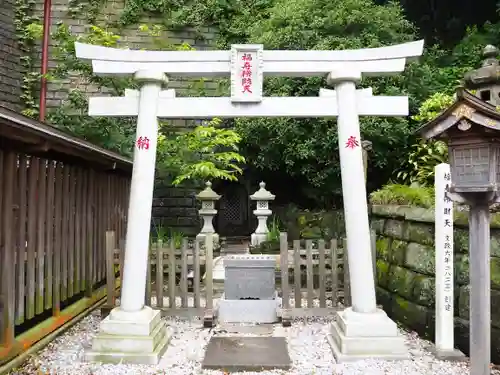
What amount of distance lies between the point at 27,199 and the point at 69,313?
1.93m

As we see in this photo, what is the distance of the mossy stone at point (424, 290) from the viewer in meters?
5.33

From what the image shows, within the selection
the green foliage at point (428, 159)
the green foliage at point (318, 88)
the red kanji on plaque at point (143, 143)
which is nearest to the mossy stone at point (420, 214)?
the green foliage at point (428, 159)

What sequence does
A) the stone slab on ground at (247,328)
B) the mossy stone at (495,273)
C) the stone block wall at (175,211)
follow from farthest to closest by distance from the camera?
1. the stone block wall at (175,211)
2. the stone slab on ground at (247,328)
3. the mossy stone at (495,273)

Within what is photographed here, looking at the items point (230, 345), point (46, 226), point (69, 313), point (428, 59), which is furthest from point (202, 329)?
point (428, 59)

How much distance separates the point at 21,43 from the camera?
13180 mm

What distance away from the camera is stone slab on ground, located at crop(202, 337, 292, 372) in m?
4.47

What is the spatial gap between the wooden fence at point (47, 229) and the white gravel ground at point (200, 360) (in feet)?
0.96

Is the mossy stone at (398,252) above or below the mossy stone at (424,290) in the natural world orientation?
above

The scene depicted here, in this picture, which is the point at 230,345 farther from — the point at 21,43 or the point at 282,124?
the point at 21,43

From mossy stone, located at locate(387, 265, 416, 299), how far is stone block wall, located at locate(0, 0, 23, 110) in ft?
38.8

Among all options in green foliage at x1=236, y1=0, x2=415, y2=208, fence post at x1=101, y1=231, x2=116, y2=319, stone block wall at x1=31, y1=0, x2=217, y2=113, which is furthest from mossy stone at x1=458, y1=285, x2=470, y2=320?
stone block wall at x1=31, y1=0, x2=217, y2=113

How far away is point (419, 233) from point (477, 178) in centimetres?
220

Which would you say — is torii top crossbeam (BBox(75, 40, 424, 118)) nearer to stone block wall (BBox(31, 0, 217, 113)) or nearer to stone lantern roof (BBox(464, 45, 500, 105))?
stone lantern roof (BBox(464, 45, 500, 105))

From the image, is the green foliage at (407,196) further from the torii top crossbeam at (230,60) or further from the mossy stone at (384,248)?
the torii top crossbeam at (230,60)
